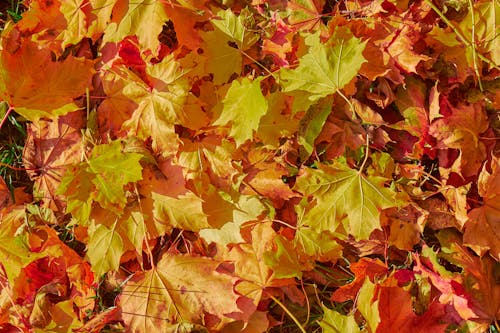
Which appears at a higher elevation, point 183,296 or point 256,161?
point 256,161

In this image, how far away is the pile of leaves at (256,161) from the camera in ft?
4.48

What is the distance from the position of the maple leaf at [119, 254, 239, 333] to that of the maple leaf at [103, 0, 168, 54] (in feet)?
1.87

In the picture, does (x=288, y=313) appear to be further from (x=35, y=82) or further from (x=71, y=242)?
(x=35, y=82)

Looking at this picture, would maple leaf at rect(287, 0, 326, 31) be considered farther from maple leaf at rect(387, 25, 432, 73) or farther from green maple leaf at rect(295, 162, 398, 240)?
green maple leaf at rect(295, 162, 398, 240)

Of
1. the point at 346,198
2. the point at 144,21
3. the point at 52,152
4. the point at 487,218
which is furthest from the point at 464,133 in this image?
the point at 52,152

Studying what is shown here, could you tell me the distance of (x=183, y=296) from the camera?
1376mm

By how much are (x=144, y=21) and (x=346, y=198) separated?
0.68 metres

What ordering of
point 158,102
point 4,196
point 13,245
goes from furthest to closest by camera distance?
point 4,196, point 13,245, point 158,102

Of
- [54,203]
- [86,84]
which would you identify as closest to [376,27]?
[86,84]

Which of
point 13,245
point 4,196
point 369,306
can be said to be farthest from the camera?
point 4,196

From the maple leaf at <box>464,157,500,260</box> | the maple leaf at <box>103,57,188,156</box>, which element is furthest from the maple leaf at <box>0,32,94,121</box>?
the maple leaf at <box>464,157,500,260</box>

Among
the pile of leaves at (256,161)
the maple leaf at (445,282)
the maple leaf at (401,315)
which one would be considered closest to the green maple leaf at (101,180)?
the pile of leaves at (256,161)

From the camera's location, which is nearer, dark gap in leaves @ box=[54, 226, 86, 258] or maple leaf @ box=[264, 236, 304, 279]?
maple leaf @ box=[264, 236, 304, 279]

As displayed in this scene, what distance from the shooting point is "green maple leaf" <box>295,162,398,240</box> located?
1.29m
